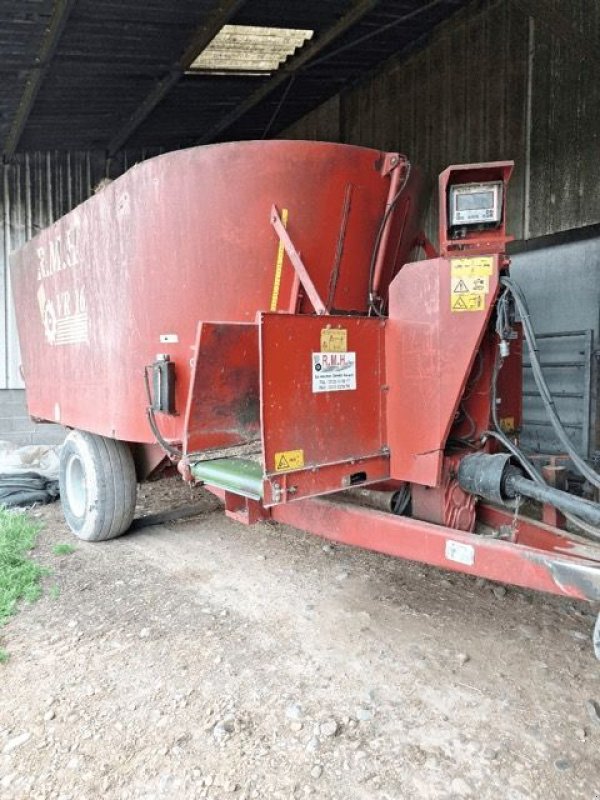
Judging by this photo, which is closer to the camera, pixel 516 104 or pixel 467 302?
pixel 467 302

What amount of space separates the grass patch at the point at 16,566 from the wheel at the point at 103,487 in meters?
0.39

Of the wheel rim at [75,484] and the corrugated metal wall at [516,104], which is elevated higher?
the corrugated metal wall at [516,104]

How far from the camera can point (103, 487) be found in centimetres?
436

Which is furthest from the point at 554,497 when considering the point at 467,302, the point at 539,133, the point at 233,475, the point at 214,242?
the point at 539,133

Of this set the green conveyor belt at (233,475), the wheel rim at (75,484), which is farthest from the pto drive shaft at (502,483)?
the wheel rim at (75,484)

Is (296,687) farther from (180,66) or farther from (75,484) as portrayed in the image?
(180,66)

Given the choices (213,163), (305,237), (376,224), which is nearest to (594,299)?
(376,224)

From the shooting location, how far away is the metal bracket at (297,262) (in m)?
3.07

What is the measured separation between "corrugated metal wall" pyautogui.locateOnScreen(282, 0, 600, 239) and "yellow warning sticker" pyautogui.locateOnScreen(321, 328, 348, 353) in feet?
11.4

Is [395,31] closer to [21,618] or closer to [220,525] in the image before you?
[220,525]

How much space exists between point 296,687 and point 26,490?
14.0 feet

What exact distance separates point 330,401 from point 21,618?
209 centimetres

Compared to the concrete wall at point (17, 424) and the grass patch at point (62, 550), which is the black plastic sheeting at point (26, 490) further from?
the concrete wall at point (17, 424)

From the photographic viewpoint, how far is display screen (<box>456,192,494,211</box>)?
254 cm
